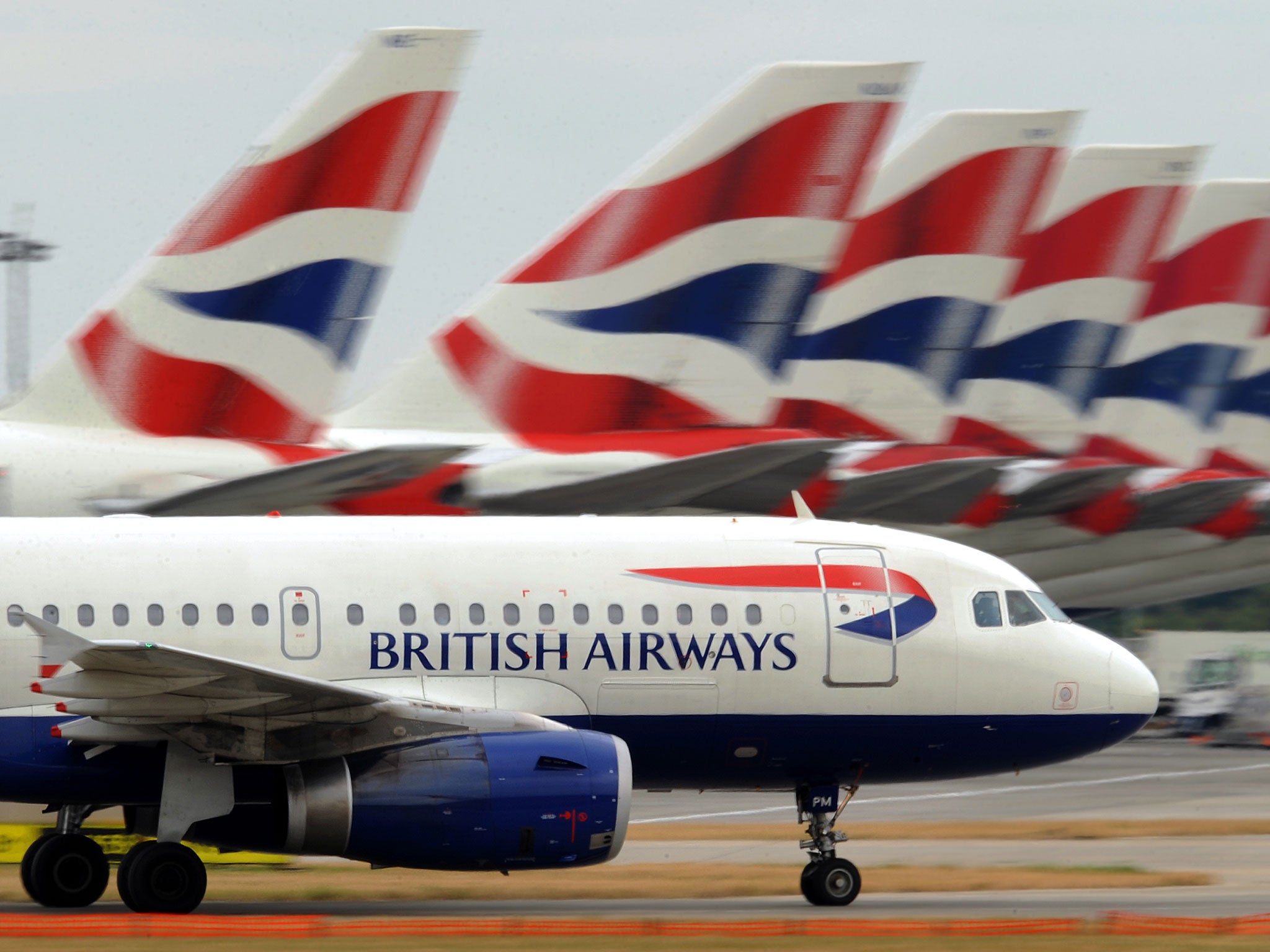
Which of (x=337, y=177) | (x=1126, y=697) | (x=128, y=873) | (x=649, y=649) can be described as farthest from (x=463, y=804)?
(x=337, y=177)

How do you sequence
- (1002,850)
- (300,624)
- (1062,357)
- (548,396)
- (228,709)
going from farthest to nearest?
1. (1062,357)
2. (548,396)
3. (1002,850)
4. (300,624)
5. (228,709)

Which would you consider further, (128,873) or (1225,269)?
(1225,269)

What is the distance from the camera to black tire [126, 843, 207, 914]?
562 inches

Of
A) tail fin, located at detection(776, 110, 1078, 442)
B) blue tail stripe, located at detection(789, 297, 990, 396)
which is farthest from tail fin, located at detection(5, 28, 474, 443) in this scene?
blue tail stripe, located at detection(789, 297, 990, 396)

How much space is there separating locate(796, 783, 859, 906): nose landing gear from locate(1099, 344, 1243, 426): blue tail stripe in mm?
21826

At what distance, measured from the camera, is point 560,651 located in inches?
599

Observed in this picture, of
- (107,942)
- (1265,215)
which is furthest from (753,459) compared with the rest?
(1265,215)

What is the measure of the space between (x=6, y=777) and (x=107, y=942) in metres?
2.23

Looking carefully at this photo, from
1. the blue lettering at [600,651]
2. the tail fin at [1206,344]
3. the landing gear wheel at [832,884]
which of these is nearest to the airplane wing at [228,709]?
the blue lettering at [600,651]

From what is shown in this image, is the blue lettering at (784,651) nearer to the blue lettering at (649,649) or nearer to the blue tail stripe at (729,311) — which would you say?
the blue lettering at (649,649)

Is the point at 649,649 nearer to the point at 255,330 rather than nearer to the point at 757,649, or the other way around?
the point at 757,649

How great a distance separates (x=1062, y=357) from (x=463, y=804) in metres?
21.6

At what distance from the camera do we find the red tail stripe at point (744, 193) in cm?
2364

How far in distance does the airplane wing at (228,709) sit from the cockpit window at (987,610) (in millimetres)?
3970
